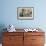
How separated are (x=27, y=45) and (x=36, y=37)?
355mm

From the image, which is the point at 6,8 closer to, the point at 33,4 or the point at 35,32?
the point at 33,4

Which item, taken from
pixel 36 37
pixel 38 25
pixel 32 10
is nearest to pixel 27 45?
pixel 36 37

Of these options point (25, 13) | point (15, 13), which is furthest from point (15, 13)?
point (25, 13)

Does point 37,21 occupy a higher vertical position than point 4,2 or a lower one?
lower

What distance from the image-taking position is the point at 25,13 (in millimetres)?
4379

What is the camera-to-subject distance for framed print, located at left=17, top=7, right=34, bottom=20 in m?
4.36

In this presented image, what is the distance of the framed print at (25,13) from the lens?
436 centimetres

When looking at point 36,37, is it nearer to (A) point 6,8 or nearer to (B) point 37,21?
(B) point 37,21

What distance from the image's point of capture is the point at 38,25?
14.4 feet

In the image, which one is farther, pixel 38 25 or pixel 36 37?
pixel 38 25

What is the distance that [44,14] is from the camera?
14.4 feet

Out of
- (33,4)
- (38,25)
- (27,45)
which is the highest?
(33,4)

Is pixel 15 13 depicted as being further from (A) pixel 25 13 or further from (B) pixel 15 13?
(A) pixel 25 13

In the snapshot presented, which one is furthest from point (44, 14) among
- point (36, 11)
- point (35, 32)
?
point (35, 32)
